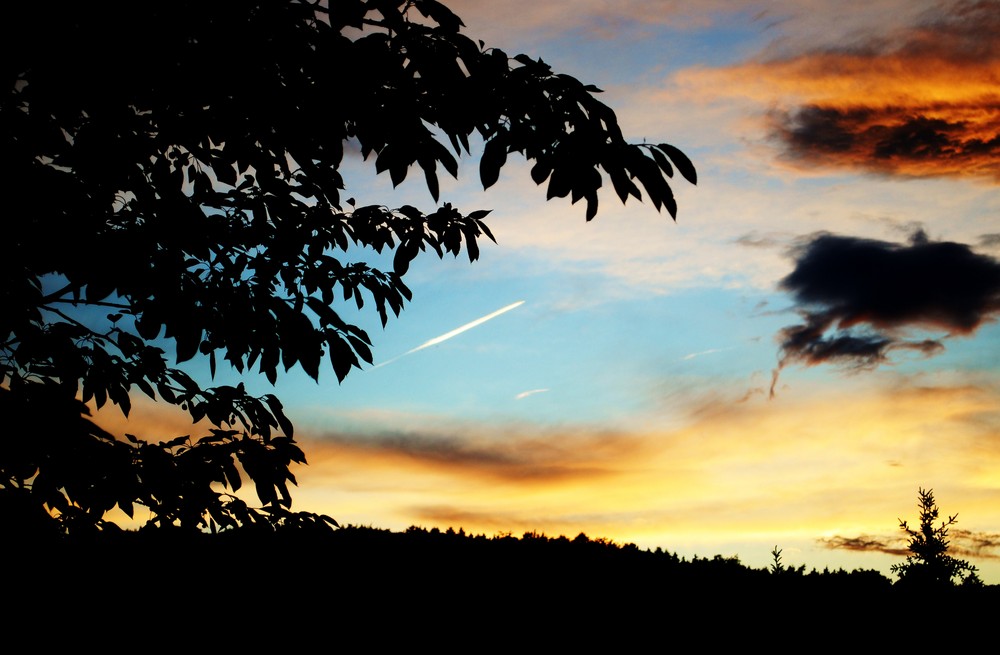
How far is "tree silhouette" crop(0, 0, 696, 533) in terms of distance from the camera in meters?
3.22

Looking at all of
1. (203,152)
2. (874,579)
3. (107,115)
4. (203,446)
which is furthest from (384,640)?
(874,579)

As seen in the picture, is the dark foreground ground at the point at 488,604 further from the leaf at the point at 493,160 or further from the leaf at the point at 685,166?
the leaf at the point at 685,166

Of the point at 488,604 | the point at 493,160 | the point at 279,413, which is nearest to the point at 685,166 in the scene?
the point at 493,160

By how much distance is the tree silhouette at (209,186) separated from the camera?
322 cm

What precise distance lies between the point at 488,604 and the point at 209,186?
5077mm

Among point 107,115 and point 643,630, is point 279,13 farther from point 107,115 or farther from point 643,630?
point 643,630

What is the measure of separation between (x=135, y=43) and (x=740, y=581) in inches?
324

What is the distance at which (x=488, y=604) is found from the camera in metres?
7.79

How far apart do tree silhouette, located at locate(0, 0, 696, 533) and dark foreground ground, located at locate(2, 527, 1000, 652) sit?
175cm

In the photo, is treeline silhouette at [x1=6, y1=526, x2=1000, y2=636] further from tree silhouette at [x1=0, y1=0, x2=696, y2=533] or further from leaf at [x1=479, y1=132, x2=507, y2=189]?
leaf at [x1=479, y1=132, x2=507, y2=189]

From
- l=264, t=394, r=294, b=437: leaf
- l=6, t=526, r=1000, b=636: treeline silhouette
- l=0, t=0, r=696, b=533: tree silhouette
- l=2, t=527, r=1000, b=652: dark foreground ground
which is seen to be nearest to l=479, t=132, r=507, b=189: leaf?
l=0, t=0, r=696, b=533: tree silhouette

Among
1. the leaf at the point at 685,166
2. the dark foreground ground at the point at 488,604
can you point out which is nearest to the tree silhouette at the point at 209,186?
the leaf at the point at 685,166

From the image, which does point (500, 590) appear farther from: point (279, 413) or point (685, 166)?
point (685, 166)

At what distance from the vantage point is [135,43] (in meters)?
3.60
